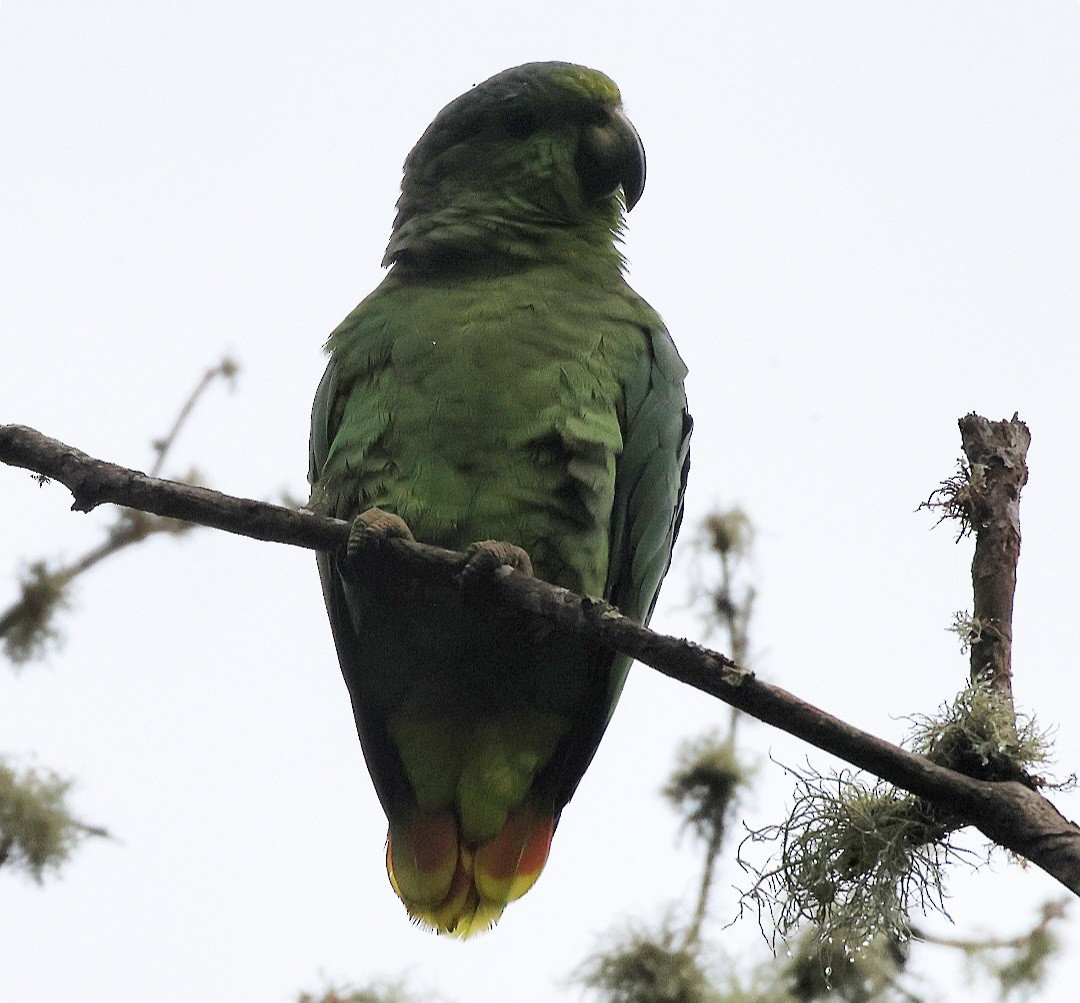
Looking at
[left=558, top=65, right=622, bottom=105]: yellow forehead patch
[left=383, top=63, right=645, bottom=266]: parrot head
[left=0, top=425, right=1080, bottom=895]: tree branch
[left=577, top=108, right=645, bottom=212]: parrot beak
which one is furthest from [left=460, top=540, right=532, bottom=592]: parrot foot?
[left=558, top=65, right=622, bottom=105]: yellow forehead patch

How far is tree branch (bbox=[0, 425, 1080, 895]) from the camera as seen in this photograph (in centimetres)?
178

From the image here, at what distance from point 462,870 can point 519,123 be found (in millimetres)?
2096

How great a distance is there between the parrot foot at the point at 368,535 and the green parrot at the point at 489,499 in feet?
0.07

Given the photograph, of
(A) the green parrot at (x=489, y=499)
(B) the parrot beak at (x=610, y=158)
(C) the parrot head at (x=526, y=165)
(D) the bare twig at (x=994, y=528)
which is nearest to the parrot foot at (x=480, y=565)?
(A) the green parrot at (x=489, y=499)

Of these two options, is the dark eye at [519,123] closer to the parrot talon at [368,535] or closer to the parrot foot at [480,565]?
the parrot talon at [368,535]

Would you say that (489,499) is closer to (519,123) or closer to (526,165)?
(526,165)

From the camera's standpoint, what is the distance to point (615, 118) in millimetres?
3588

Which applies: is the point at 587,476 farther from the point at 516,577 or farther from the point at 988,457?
the point at 988,457

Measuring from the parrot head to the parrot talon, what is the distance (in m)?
1.02

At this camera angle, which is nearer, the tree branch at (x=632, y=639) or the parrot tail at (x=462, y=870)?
the tree branch at (x=632, y=639)

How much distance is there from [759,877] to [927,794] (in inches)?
21.4

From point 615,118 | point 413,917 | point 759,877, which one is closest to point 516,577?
point 759,877

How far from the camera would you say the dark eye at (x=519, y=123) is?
11.5 feet

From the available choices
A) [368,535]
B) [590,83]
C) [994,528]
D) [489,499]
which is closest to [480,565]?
[368,535]
